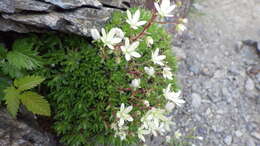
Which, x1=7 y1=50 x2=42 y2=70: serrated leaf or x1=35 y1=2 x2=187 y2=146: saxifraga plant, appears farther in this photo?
x1=35 y1=2 x2=187 y2=146: saxifraga plant

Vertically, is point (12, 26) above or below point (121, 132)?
above

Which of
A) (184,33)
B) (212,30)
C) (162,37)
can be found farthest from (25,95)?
(212,30)

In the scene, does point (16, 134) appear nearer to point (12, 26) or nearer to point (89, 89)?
point (89, 89)

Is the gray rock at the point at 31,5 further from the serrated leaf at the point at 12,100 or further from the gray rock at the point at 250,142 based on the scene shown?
the gray rock at the point at 250,142

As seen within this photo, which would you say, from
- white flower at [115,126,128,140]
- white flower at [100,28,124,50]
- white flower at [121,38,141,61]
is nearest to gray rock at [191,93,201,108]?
white flower at [115,126,128,140]

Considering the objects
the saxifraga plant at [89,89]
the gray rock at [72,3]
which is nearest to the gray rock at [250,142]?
the saxifraga plant at [89,89]

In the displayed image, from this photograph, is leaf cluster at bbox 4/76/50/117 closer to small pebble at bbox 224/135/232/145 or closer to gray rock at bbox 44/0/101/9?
gray rock at bbox 44/0/101/9

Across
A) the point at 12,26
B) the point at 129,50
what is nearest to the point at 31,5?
the point at 12,26
